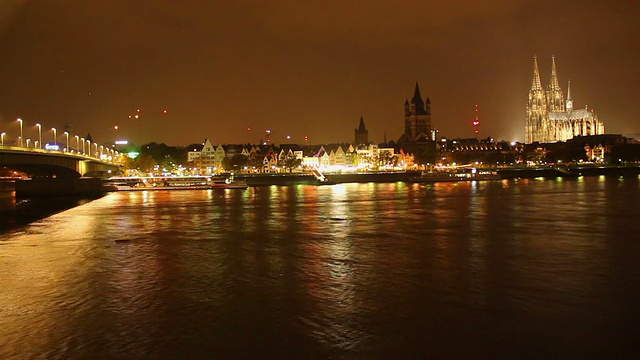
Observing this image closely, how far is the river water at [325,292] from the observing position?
973 cm

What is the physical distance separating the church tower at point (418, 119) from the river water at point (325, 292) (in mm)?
137714

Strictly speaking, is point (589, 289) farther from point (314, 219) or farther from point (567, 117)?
point (567, 117)

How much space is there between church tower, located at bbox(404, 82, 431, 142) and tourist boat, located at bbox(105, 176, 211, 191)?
286ft

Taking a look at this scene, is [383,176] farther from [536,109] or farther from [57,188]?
[536,109]

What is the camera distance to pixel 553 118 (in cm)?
18388

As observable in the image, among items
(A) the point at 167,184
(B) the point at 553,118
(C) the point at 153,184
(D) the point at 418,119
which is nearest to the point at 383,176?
(A) the point at 167,184

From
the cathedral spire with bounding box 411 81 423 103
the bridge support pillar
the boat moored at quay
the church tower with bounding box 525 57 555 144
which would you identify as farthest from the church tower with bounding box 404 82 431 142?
the bridge support pillar

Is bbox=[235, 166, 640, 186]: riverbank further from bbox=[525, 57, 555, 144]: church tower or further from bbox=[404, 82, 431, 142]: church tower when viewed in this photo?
bbox=[525, 57, 555, 144]: church tower

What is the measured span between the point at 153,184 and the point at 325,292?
7360 centimetres

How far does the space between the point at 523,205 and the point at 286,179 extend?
185 ft

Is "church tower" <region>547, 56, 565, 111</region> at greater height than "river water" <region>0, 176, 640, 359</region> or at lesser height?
greater

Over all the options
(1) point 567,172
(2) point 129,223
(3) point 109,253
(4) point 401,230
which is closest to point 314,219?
(4) point 401,230

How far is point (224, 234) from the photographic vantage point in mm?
24719

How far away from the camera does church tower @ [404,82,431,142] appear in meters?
162
